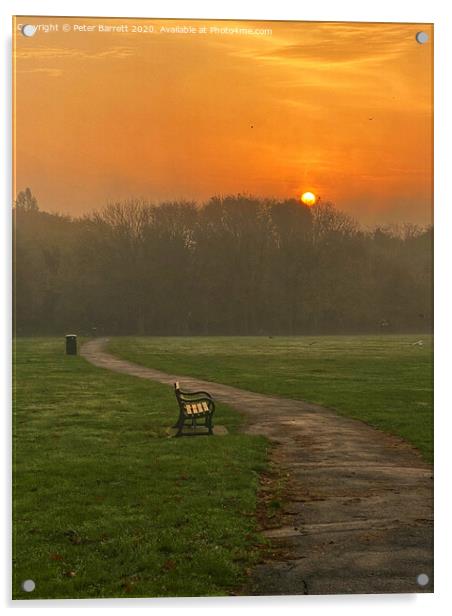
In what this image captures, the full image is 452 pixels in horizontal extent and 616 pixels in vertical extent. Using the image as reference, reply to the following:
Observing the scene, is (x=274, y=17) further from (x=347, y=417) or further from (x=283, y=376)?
(x=347, y=417)

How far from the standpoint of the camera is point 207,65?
25.8ft

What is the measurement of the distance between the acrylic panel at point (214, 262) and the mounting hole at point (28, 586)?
38 cm

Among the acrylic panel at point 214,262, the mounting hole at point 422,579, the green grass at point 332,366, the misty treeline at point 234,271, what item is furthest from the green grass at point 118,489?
the mounting hole at point 422,579

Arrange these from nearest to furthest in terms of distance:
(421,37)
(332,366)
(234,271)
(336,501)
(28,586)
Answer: (28,586)
(336,501)
(421,37)
(234,271)
(332,366)

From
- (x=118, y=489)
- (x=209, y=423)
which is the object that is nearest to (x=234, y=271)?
(x=209, y=423)

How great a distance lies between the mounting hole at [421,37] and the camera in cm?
804

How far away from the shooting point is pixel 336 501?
7.38 metres

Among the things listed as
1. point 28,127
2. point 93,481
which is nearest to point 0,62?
point 28,127

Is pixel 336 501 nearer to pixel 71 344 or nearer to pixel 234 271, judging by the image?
pixel 234 271

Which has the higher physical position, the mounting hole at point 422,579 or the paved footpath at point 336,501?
the paved footpath at point 336,501

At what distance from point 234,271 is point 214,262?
310mm

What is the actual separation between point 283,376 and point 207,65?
379 cm

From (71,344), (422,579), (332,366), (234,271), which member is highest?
(234,271)

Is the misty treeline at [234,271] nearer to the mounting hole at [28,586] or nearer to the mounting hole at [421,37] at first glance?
the mounting hole at [421,37]
